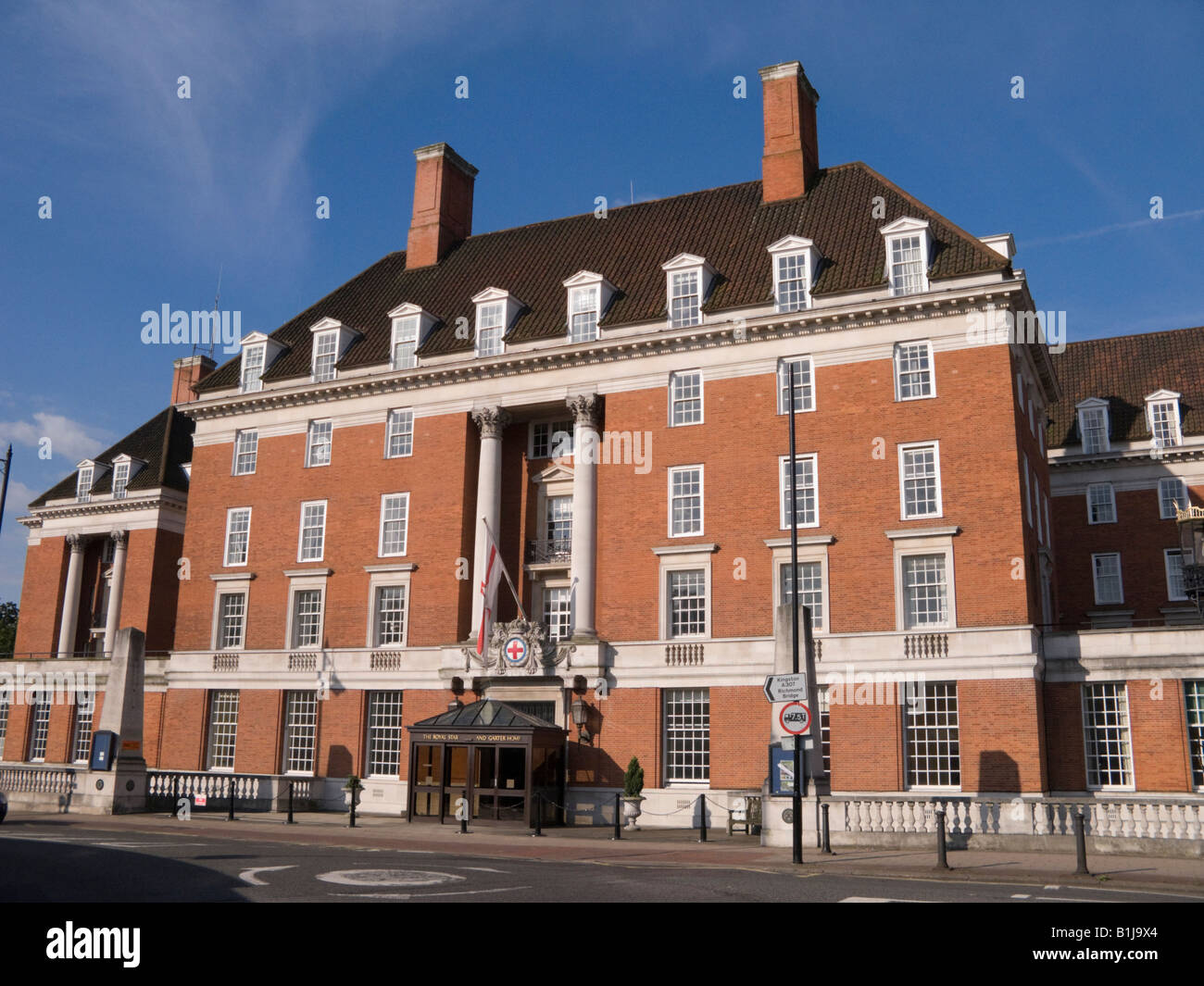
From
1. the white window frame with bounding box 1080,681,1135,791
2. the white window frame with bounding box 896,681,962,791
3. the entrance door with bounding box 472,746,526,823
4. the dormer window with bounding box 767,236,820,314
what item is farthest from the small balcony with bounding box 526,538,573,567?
the white window frame with bounding box 1080,681,1135,791

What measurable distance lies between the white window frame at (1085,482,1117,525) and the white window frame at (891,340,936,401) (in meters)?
22.2

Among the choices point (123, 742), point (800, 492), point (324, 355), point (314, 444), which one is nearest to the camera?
point (123, 742)

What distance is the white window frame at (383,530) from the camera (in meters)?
40.6

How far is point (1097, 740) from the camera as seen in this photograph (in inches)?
1252

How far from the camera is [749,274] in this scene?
1480 inches

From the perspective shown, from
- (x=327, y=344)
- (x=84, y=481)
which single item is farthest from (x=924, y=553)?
(x=84, y=481)

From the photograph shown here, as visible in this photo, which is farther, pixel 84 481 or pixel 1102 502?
pixel 84 481

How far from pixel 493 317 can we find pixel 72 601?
3252cm

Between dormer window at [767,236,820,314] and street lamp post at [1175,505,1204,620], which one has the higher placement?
dormer window at [767,236,820,314]

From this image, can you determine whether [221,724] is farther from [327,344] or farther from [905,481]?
[905,481]

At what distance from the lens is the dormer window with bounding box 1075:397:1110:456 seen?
5141 centimetres

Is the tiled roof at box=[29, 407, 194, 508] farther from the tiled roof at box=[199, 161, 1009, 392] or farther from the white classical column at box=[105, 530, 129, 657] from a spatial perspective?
the tiled roof at box=[199, 161, 1009, 392]
